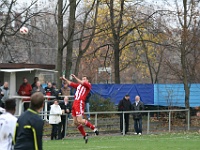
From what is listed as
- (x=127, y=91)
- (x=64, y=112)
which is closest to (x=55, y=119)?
(x=64, y=112)

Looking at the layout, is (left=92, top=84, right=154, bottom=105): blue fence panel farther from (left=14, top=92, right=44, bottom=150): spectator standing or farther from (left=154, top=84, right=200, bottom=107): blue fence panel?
(left=14, top=92, right=44, bottom=150): spectator standing

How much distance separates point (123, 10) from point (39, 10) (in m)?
6.48

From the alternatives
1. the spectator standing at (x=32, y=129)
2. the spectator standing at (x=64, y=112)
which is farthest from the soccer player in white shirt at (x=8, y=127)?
the spectator standing at (x=64, y=112)

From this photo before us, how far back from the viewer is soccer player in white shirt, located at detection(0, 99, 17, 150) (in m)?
8.54

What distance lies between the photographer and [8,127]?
336 inches

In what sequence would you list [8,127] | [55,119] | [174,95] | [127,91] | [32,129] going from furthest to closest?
[127,91]
[174,95]
[55,119]
[8,127]
[32,129]

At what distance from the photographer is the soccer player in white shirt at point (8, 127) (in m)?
8.54

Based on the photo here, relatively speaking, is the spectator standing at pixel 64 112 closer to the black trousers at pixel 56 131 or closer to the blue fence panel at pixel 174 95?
the black trousers at pixel 56 131

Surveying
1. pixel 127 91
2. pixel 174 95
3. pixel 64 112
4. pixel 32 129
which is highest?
pixel 127 91

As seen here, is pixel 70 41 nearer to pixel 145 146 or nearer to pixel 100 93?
pixel 100 93

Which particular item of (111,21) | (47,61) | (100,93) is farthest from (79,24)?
(47,61)

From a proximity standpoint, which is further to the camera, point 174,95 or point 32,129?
point 174,95

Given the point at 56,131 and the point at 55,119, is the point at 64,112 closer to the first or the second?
the point at 55,119

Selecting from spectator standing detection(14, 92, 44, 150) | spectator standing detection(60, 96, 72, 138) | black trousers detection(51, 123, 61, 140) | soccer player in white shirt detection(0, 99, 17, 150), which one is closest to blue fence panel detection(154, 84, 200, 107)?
spectator standing detection(60, 96, 72, 138)
